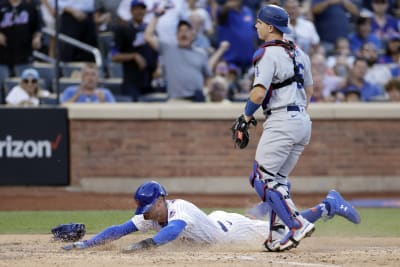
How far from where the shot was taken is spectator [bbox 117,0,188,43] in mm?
14555

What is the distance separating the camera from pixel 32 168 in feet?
44.1

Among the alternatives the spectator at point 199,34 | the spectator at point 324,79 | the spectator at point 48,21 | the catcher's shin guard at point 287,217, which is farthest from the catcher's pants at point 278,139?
the spectator at point 199,34

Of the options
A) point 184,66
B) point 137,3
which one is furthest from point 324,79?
point 137,3

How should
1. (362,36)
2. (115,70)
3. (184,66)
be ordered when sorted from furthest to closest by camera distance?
(362,36), (115,70), (184,66)

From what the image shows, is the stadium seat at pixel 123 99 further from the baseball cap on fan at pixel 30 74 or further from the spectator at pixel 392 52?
the spectator at pixel 392 52

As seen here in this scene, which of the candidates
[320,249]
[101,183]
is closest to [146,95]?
[101,183]

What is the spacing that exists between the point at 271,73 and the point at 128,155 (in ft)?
20.4

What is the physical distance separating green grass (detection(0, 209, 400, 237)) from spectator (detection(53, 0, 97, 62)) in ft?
11.7

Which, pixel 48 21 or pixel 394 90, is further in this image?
pixel 48 21

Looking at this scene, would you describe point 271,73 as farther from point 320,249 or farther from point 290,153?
point 320,249

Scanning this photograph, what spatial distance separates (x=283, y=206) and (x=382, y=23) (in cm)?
979

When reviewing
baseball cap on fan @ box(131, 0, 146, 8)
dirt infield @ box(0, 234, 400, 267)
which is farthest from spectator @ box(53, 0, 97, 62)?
dirt infield @ box(0, 234, 400, 267)

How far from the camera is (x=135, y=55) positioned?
558 inches

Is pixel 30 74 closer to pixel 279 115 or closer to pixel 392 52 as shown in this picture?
pixel 392 52
